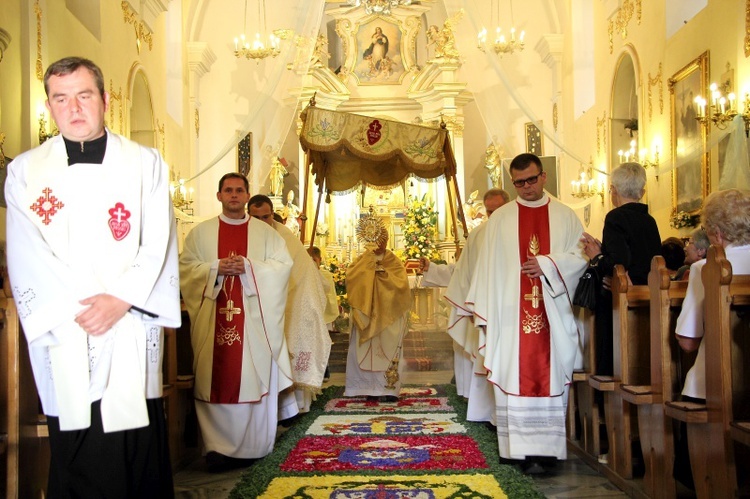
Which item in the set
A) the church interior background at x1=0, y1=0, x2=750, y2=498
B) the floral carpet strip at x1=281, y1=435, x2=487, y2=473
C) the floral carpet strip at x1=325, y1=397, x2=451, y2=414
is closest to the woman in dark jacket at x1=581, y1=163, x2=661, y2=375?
the floral carpet strip at x1=281, y1=435, x2=487, y2=473

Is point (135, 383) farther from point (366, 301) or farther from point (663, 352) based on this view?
point (366, 301)

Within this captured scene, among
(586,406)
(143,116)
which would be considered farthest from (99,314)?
(143,116)

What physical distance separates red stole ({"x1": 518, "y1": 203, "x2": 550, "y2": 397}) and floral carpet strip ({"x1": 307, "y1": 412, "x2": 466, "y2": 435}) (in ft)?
4.83

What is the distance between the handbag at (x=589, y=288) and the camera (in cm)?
518

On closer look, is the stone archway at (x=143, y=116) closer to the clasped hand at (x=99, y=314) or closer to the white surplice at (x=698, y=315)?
the white surplice at (x=698, y=315)

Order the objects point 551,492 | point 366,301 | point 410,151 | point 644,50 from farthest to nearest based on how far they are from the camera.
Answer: point 644,50
point 410,151
point 366,301
point 551,492

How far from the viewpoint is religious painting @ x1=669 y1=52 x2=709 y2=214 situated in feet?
35.7

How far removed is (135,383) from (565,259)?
10.5 ft

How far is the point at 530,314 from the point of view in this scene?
215 inches

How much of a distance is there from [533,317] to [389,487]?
149cm

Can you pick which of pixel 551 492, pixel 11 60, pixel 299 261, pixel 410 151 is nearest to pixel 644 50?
pixel 410 151

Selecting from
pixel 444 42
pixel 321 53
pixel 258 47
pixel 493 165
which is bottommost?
pixel 493 165

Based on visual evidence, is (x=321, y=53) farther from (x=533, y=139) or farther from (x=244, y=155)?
(x=533, y=139)

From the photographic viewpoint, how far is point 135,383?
9.77 ft
